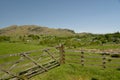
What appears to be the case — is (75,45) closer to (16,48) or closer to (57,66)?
(16,48)

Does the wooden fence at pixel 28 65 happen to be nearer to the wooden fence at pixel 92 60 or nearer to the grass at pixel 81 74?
the grass at pixel 81 74

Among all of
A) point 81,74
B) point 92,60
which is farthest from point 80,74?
point 92,60

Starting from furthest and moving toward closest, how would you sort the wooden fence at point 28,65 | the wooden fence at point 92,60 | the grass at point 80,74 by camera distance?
the wooden fence at point 92,60
the grass at point 80,74
the wooden fence at point 28,65

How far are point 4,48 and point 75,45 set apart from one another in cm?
1953

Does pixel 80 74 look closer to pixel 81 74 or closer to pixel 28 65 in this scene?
pixel 81 74

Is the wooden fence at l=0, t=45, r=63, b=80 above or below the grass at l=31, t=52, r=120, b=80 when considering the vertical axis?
above

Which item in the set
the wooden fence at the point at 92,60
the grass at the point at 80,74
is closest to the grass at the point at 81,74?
the grass at the point at 80,74

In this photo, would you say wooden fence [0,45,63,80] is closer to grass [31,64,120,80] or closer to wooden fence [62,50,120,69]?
grass [31,64,120,80]

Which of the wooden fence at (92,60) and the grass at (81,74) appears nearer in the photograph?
the grass at (81,74)

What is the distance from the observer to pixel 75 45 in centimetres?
4356

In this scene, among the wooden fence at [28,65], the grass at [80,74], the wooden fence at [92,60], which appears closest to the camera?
the wooden fence at [28,65]

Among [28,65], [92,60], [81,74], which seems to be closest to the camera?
[81,74]

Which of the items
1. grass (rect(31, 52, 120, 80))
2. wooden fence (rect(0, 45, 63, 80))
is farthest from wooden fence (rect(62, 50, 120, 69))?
wooden fence (rect(0, 45, 63, 80))

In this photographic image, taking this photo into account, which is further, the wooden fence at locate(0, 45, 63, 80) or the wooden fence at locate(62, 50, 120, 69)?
the wooden fence at locate(62, 50, 120, 69)
